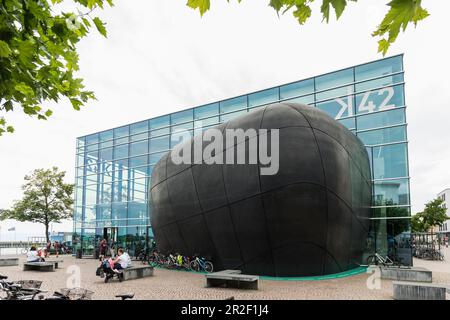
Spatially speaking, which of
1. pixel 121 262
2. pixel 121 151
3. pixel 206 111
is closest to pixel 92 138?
pixel 121 151

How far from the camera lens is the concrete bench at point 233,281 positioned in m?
11.8

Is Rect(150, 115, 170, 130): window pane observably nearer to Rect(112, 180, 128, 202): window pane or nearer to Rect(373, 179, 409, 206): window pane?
Rect(112, 180, 128, 202): window pane

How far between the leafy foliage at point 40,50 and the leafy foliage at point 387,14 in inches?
88.4

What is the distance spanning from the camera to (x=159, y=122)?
31.4 m

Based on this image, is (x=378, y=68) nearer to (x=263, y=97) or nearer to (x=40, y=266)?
(x=263, y=97)

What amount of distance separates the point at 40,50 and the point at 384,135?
2047 centimetres

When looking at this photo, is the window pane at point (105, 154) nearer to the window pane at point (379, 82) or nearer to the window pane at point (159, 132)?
the window pane at point (159, 132)

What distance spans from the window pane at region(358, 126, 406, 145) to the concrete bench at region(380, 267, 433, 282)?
916 cm

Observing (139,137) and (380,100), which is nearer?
(380,100)

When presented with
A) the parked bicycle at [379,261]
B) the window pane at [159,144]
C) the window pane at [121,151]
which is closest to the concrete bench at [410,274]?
the parked bicycle at [379,261]

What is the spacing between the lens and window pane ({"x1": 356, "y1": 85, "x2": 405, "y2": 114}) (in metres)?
20.9

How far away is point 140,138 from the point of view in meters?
32.1
